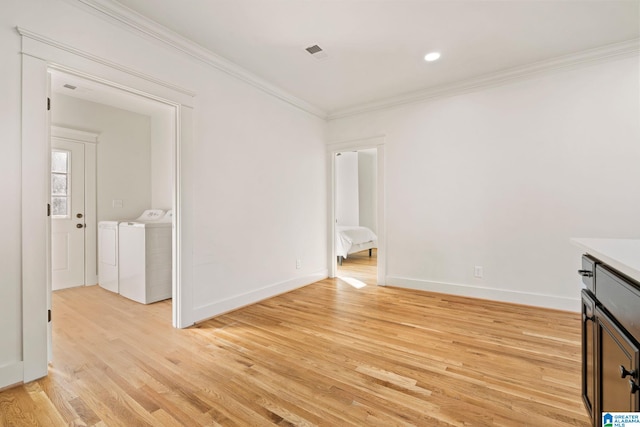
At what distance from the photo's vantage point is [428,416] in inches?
59.5

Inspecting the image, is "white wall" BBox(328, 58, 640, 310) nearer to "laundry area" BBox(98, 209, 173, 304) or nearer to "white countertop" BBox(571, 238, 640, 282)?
"white countertop" BBox(571, 238, 640, 282)

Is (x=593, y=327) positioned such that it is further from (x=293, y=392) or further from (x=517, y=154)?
(x=517, y=154)

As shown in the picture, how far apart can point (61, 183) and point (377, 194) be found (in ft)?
15.2

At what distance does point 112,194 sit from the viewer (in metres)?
4.52

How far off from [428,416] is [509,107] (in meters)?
3.38

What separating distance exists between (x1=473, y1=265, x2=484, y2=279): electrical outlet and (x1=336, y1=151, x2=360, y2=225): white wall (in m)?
4.25

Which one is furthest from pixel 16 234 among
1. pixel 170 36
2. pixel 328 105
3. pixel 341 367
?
pixel 328 105

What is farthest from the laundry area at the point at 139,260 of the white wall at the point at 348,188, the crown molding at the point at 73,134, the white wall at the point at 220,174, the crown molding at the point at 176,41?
the white wall at the point at 348,188

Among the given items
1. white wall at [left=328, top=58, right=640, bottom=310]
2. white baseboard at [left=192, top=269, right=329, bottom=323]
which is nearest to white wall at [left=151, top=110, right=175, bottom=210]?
white baseboard at [left=192, top=269, right=329, bottom=323]

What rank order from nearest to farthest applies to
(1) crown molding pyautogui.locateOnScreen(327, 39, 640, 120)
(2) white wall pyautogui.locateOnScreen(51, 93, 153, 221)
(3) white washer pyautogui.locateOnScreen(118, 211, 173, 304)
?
(1) crown molding pyautogui.locateOnScreen(327, 39, 640, 120), (3) white washer pyautogui.locateOnScreen(118, 211, 173, 304), (2) white wall pyautogui.locateOnScreen(51, 93, 153, 221)

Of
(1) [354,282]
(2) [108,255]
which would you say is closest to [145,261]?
(2) [108,255]

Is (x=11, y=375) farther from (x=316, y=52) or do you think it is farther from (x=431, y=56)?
(x=431, y=56)

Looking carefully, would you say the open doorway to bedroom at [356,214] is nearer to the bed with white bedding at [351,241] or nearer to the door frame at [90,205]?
the bed with white bedding at [351,241]

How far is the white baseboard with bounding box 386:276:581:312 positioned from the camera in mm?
3047
